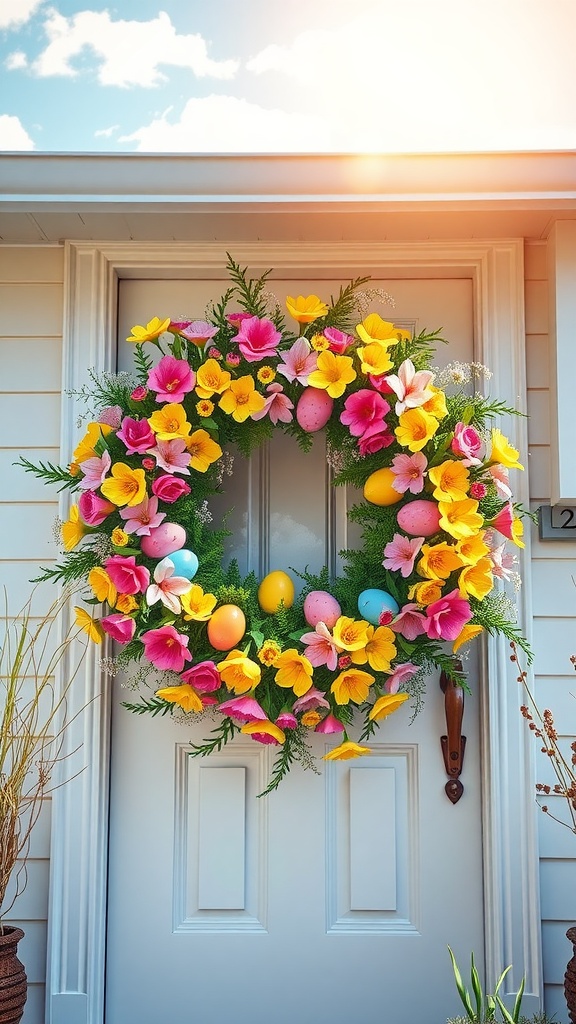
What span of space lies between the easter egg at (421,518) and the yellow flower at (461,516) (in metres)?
0.03

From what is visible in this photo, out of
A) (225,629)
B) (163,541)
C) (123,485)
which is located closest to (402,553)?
(225,629)

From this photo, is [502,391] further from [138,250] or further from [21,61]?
[21,61]

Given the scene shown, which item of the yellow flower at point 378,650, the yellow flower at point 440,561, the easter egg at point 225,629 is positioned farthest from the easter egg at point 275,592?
the yellow flower at point 440,561

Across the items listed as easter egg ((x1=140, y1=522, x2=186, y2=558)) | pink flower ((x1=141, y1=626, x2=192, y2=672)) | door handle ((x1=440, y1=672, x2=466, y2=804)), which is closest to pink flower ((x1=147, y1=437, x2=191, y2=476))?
easter egg ((x1=140, y1=522, x2=186, y2=558))

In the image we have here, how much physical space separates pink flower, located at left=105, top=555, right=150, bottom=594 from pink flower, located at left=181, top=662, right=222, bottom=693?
0.66 feet

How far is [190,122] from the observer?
10.3 ft

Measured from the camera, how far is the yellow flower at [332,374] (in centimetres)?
171

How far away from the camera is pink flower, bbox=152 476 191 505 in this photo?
1.67m

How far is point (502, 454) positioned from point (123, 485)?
82 cm

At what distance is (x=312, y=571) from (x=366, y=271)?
77cm

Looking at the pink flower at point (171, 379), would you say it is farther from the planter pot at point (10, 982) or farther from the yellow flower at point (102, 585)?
the planter pot at point (10, 982)

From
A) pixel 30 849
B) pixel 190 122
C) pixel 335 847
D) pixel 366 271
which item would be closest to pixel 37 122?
pixel 190 122

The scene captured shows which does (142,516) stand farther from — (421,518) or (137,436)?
(421,518)

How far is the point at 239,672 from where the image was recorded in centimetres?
164
